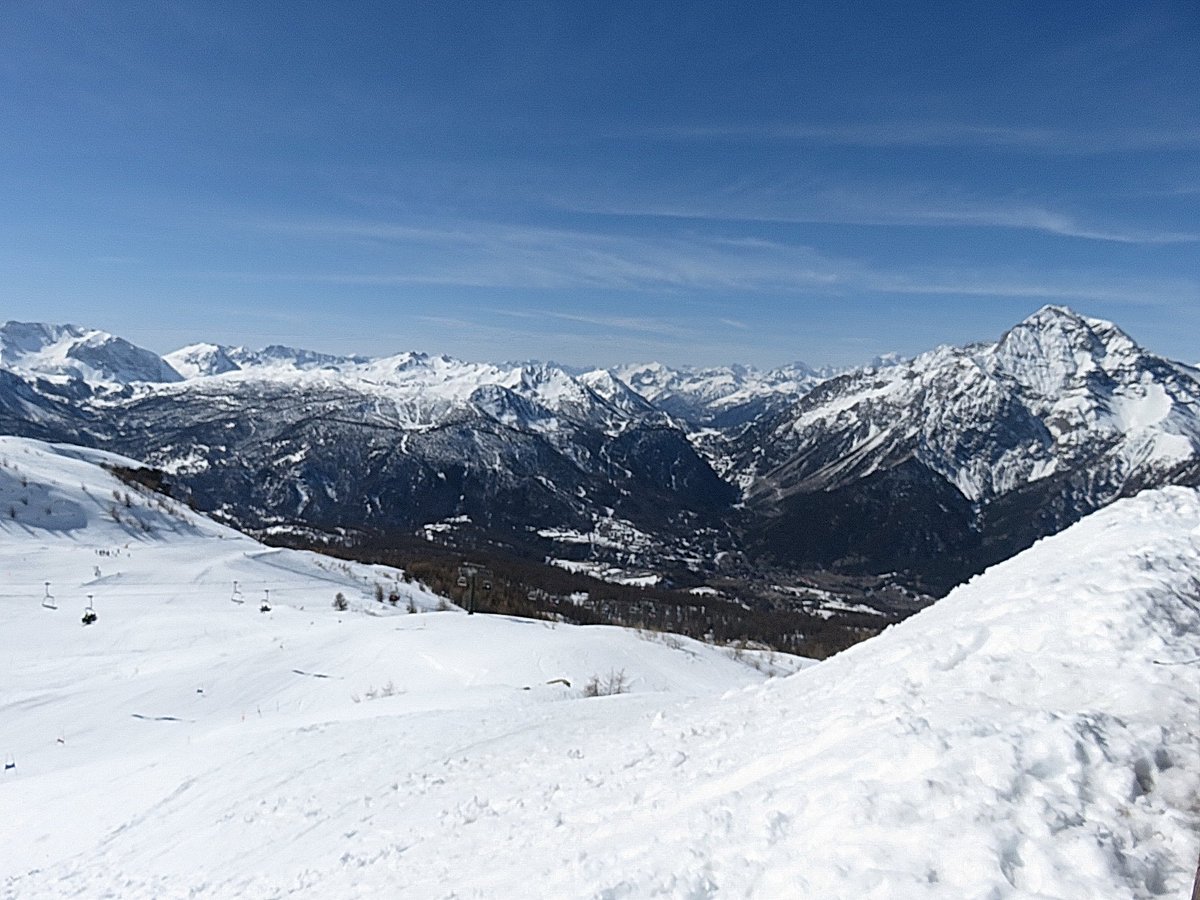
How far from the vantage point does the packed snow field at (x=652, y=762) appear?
6238 millimetres

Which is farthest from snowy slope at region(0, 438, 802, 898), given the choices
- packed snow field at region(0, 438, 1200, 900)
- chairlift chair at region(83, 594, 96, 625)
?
chairlift chair at region(83, 594, 96, 625)

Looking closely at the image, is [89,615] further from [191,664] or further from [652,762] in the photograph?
[652,762]

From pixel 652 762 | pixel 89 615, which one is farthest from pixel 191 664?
pixel 652 762

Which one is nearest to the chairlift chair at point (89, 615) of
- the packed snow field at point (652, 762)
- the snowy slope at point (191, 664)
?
the snowy slope at point (191, 664)

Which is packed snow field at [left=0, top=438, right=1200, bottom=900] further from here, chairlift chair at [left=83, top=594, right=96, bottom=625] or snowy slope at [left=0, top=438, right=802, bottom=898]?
chairlift chair at [left=83, top=594, right=96, bottom=625]

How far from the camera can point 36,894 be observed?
32.6 feet

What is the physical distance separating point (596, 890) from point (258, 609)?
2674cm

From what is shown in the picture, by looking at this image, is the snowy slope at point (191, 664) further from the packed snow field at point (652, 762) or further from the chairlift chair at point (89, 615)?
the chairlift chair at point (89, 615)

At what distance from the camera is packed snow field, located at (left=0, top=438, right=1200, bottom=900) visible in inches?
246

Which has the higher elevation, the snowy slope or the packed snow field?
the packed snow field

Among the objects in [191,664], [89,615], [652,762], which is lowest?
[191,664]

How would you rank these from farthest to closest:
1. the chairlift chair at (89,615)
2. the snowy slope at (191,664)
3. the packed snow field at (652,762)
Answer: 1. the chairlift chair at (89,615)
2. the snowy slope at (191,664)
3. the packed snow field at (652,762)

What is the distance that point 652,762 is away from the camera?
1059 cm

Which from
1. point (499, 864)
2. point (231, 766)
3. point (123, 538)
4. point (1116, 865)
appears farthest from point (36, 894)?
point (123, 538)
